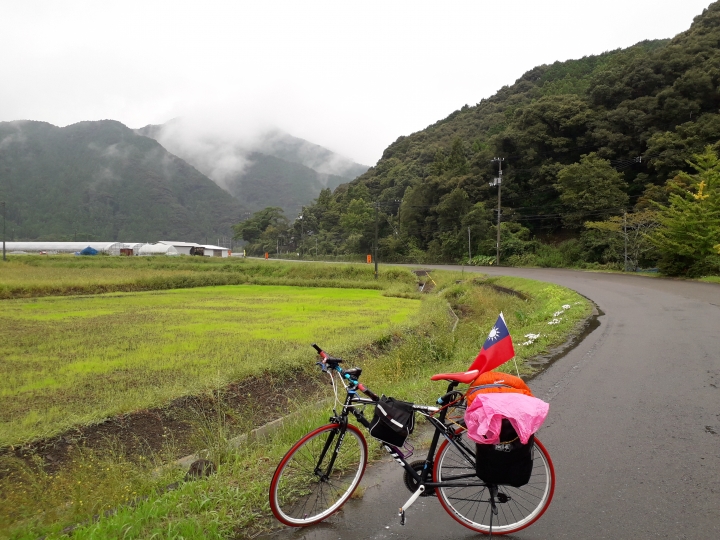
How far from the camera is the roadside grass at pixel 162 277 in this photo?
2277 cm

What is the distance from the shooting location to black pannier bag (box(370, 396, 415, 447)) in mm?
2777

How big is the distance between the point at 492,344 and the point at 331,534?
61.4 inches

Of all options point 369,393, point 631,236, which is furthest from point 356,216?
point 369,393

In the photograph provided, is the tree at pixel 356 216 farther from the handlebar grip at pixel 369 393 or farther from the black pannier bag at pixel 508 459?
the black pannier bag at pixel 508 459

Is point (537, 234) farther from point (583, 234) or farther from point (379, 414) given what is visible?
point (379, 414)

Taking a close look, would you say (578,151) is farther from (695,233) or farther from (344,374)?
(344,374)

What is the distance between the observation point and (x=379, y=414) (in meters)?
2.82

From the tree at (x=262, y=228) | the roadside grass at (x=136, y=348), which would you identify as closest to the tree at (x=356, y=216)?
the tree at (x=262, y=228)

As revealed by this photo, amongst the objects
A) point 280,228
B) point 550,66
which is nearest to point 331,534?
point 550,66

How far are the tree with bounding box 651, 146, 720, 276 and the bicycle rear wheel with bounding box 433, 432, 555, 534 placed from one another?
21550 mm

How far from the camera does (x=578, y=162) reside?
4200cm

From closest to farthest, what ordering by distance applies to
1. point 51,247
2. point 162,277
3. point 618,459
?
1. point 618,459
2. point 162,277
3. point 51,247

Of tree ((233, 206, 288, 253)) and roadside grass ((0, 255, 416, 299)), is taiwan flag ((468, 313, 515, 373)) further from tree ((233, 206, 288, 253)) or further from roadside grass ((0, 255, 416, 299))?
tree ((233, 206, 288, 253))

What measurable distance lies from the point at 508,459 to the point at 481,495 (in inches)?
19.6
